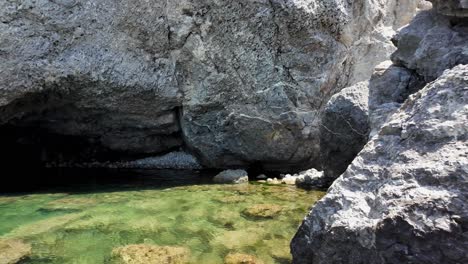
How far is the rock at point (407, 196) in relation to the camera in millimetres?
3393

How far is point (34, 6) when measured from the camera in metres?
10.7

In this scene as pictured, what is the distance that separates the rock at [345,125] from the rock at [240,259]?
3092 mm

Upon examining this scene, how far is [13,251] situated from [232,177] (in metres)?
6.56

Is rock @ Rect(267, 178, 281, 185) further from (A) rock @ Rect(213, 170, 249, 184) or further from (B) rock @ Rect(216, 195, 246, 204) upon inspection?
(B) rock @ Rect(216, 195, 246, 204)

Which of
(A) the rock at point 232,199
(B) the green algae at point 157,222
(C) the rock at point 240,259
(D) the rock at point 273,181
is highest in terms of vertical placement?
(D) the rock at point 273,181

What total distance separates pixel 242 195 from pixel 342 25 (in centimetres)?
604

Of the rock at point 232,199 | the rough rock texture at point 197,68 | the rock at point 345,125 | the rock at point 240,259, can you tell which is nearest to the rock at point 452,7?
the rock at point 345,125

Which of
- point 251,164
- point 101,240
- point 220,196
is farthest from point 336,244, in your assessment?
point 251,164

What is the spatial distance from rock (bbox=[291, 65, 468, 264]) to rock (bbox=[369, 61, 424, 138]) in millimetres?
1281

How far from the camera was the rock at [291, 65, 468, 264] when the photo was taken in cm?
339

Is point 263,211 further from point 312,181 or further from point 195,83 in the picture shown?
point 195,83

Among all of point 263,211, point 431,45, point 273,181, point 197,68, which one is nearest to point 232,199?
point 263,211

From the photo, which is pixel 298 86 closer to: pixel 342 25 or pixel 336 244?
pixel 342 25

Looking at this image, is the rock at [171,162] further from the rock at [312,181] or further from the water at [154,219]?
the rock at [312,181]
